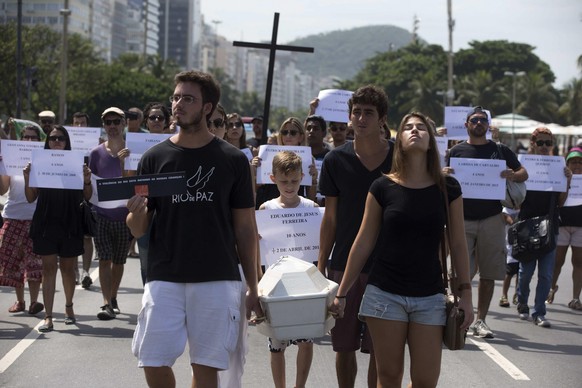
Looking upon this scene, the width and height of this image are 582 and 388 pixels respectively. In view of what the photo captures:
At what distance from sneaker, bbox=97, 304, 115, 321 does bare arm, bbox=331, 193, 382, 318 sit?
5.10m

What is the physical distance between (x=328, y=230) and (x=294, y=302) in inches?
41.0

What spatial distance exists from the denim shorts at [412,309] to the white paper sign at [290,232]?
182 centimetres

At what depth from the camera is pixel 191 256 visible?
16.5 ft

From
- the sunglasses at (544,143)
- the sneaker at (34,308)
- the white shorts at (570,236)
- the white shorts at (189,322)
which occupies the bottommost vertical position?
the sneaker at (34,308)

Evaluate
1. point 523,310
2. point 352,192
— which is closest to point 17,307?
point 523,310

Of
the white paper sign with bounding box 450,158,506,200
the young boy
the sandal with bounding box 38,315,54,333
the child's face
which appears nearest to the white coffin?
the young boy

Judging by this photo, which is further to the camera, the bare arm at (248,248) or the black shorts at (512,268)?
the black shorts at (512,268)

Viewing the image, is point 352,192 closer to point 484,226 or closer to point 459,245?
point 459,245

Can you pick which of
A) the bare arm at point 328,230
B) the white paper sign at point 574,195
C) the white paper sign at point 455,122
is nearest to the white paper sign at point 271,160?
the bare arm at point 328,230

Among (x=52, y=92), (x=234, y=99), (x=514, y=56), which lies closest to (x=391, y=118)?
(x=514, y=56)

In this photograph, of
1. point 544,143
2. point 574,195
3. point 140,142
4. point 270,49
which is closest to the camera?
point 270,49

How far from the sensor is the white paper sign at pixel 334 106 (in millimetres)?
10665

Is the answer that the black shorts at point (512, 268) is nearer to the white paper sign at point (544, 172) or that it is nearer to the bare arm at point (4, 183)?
the white paper sign at point (544, 172)

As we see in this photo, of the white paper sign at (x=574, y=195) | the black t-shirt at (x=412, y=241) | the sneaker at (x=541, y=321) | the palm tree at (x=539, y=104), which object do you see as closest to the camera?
the black t-shirt at (x=412, y=241)
